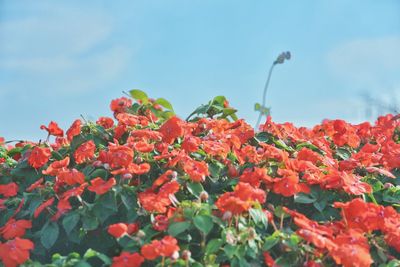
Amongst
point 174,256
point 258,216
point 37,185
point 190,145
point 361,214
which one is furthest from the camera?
point 190,145

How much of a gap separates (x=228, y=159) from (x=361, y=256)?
857 mm

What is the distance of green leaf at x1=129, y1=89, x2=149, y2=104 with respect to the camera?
3877mm

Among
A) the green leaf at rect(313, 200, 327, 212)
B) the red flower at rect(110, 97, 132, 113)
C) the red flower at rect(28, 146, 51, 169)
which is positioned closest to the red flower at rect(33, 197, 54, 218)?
the red flower at rect(28, 146, 51, 169)

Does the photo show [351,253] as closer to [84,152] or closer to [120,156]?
[120,156]

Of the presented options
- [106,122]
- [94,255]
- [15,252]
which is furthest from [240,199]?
[106,122]

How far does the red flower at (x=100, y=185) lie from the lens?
2.60 metres

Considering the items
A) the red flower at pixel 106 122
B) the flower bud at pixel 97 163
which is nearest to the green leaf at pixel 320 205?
the flower bud at pixel 97 163

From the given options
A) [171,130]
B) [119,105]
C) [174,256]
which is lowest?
[174,256]

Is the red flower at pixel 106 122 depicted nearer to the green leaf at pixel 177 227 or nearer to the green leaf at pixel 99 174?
the green leaf at pixel 99 174

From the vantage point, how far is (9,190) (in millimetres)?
2957

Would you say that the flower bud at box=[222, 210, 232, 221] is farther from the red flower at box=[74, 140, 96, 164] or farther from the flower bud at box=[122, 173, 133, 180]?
the red flower at box=[74, 140, 96, 164]

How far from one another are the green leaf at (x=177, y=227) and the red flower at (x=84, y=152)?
706 mm

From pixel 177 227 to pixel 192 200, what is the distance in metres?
0.31

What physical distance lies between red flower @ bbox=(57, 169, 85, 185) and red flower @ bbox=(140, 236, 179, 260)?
0.57 meters
